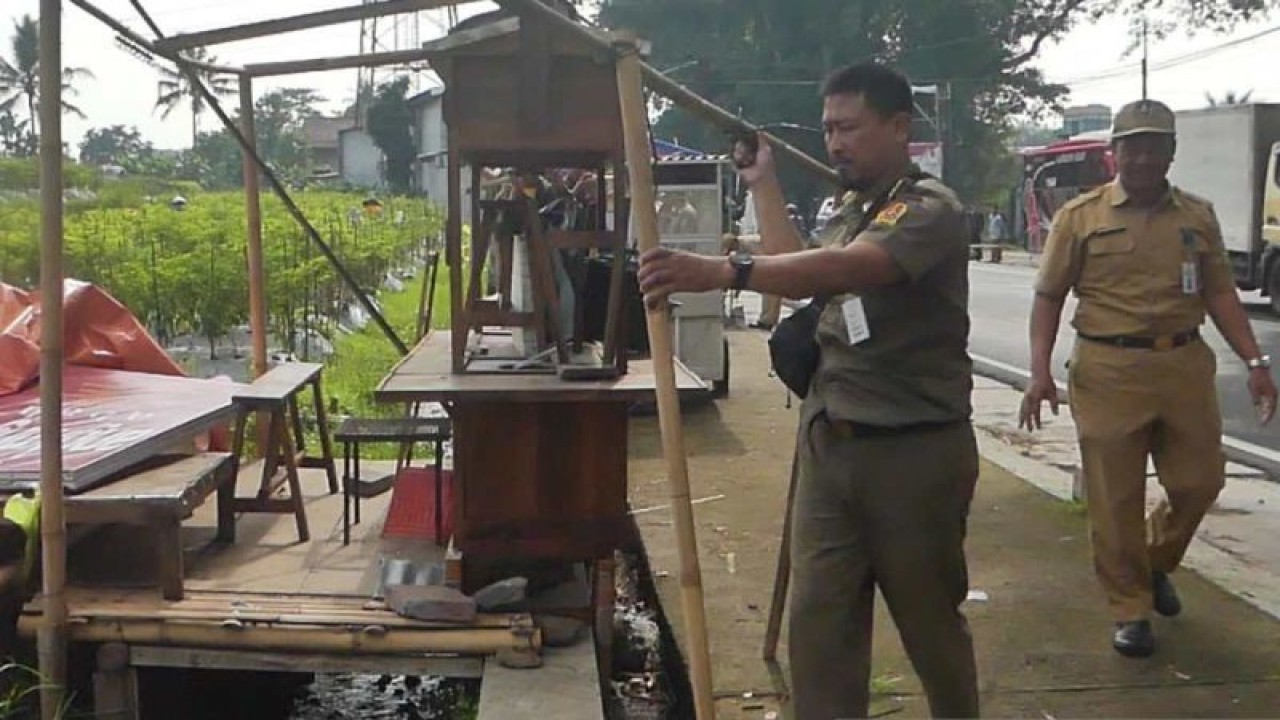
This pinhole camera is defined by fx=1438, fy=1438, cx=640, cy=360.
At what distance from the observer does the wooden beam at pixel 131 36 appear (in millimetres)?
4734

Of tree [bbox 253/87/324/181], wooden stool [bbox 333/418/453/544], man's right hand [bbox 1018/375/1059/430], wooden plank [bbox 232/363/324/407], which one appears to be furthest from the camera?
tree [bbox 253/87/324/181]

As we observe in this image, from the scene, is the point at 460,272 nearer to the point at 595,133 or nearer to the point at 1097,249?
the point at 595,133

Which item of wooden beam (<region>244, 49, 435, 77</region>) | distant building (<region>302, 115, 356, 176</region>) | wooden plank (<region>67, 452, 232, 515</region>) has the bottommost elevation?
wooden plank (<region>67, 452, 232, 515</region>)

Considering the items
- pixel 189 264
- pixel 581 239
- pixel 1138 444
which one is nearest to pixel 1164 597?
pixel 1138 444

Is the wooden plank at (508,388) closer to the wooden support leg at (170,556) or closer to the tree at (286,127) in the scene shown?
the wooden support leg at (170,556)

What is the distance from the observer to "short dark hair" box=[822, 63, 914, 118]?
3.24 meters

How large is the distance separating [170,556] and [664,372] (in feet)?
6.93

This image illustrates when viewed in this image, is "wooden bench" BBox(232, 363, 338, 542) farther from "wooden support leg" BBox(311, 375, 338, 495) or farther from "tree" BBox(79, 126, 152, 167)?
"tree" BBox(79, 126, 152, 167)

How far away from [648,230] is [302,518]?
2.93 meters

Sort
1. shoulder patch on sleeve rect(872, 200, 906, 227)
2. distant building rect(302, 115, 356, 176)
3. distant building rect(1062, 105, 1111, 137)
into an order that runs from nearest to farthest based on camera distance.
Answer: shoulder patch on sleeve rect(872, 200, 906, 227) → distant building rect(302, 115, 356, 176) → distant building rect(1062, 105, 1111, 137)

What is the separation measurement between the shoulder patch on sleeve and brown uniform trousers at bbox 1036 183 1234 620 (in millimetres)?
1832

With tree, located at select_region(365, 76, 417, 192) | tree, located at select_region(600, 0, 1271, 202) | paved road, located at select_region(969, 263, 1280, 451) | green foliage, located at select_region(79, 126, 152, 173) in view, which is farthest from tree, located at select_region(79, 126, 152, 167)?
paved road, located at select_region(969, 263, 1280, 451)

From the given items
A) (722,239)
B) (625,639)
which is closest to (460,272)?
(625,639)

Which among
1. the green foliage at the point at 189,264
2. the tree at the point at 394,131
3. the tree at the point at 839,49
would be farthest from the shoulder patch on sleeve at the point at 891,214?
the tree at the point at 394,131
